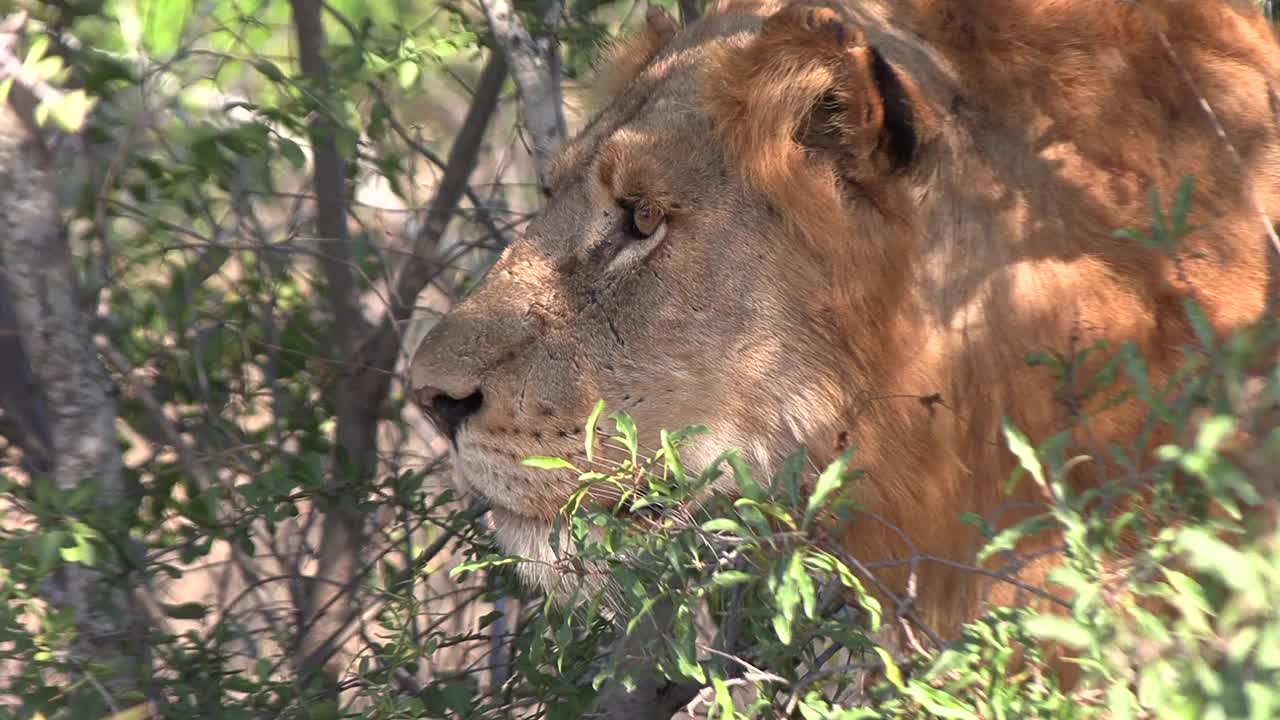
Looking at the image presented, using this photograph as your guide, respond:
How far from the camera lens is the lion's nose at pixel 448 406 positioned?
9.05 feet

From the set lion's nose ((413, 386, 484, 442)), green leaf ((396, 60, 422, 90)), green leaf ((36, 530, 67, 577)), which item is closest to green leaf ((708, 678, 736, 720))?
lion's nose ((413, 386, 484, 442))

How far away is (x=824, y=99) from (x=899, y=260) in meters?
0.31

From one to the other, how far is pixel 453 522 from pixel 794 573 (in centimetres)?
175

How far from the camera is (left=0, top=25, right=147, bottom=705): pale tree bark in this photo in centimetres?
303

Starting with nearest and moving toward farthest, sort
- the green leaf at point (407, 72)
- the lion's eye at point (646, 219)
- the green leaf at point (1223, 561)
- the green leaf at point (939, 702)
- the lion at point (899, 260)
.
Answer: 1. the green leaf at point (1223, 561)
2. the green leaf at point (939, 702)
3. the lion at point (899, 260)
4. the lion's eye at point (646, 219)
5. the green leaf at point (407, 72)

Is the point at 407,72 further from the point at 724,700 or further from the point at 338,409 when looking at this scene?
the point at 724,700

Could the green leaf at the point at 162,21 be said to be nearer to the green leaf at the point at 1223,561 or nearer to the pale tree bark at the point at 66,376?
the pale tree bark at the point at 66,376

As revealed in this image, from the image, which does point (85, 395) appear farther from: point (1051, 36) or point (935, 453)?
point (1051, 36)

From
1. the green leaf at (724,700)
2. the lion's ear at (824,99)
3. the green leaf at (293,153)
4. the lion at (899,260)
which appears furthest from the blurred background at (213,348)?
the green leaf at (724,700)

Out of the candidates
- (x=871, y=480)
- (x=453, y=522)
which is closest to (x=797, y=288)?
(x=871, y=480)

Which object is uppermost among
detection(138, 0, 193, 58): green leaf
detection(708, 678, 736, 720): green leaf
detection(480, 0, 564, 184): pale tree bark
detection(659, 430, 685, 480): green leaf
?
detection(138, 0, 193, 58): green leaf

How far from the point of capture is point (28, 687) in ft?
9.29

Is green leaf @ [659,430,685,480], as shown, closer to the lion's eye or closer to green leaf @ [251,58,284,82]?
the lion's eye

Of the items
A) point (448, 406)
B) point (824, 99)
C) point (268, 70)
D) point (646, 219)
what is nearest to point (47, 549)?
point (448, 406)
